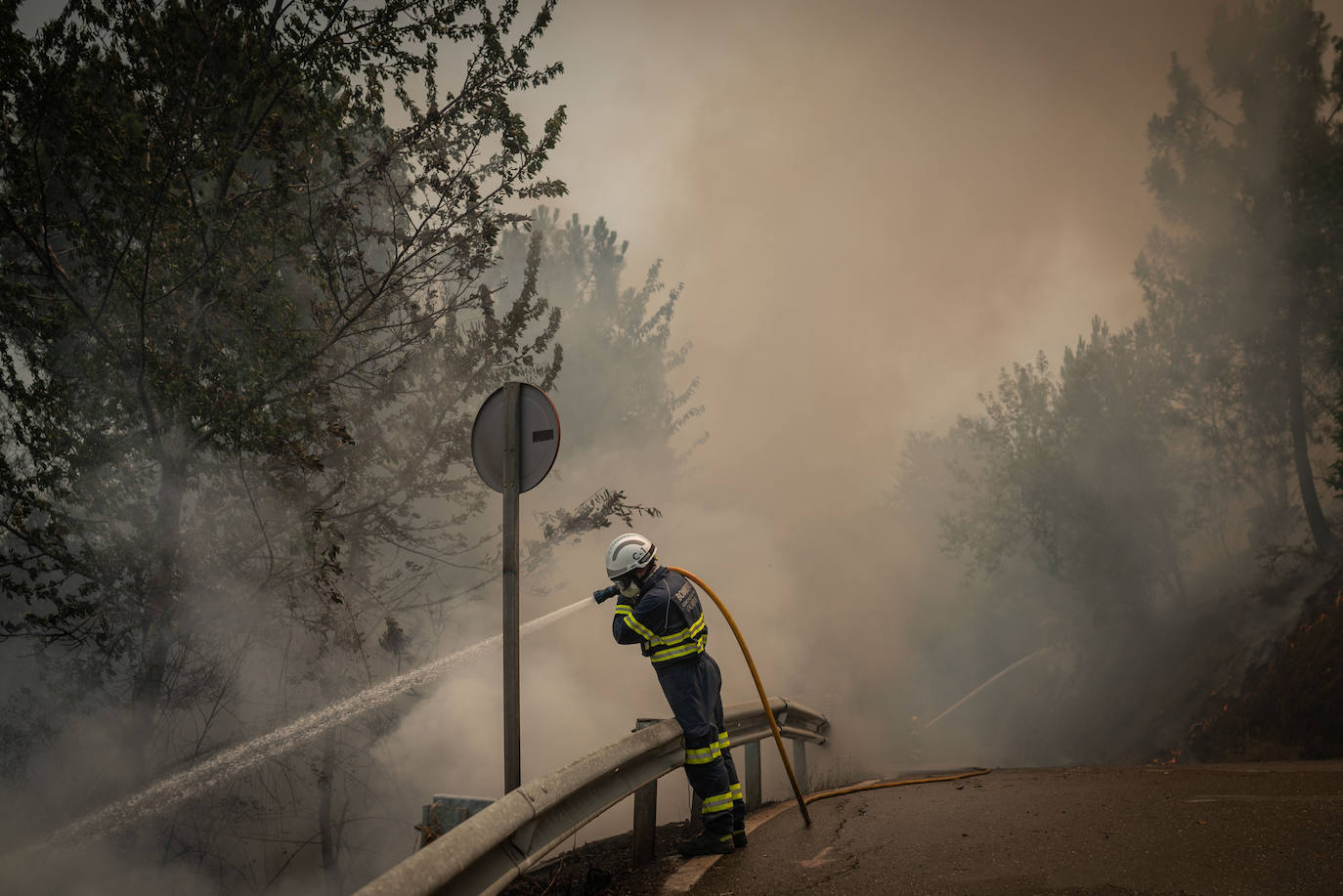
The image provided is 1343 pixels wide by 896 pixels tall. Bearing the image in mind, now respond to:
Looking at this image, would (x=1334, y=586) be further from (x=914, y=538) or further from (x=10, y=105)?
(x=914, y=538)

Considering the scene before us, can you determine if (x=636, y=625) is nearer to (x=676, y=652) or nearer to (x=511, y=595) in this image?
(x=676, y=652)

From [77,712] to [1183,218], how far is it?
22.4m

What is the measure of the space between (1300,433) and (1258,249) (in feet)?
13.5

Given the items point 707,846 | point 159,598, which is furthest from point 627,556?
point 159,598

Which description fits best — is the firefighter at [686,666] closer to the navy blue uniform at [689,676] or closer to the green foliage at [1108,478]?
the navy blue uniform at [689,676]

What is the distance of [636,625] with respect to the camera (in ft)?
13.8

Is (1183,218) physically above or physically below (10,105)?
above

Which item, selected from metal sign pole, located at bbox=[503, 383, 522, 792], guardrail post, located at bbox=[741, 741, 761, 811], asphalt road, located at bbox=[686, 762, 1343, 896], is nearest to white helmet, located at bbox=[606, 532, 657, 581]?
metal sign pole, located at bbox=[503, 383, 522, 792]

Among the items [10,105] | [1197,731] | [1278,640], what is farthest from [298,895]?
[1278,640]

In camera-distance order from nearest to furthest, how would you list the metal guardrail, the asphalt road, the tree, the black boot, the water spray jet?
the metal guardrail → the asphalt road → the black boot → the water spray jet → the tree

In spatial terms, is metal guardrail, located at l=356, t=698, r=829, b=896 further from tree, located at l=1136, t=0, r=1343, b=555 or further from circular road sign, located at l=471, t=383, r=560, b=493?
tree, located at l=1136, t=0, r=1343, b=555

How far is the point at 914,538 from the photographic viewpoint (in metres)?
40.1

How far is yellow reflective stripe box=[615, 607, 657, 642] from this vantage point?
4.18m

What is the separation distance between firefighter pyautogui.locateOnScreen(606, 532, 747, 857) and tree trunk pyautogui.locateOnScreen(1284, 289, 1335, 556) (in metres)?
16.6
